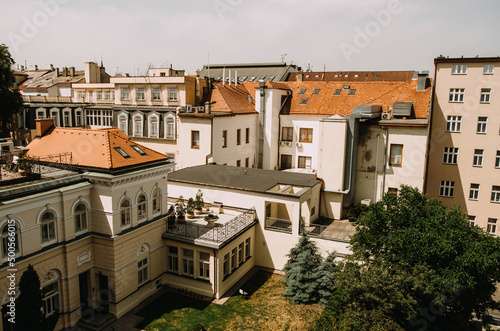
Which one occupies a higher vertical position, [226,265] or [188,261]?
[188,261]

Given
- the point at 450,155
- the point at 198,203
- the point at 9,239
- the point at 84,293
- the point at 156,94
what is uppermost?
the point at 156,94

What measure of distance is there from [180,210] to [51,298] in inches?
346

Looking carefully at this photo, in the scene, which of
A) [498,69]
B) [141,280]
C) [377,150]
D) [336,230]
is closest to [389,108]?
[377,150]

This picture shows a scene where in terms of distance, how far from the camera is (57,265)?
16828mm

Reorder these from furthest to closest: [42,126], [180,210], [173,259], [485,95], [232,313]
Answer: [485,95]
[180,210]
[173,259]
[42,126]
[232,313]

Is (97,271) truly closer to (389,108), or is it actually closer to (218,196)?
(218,196)

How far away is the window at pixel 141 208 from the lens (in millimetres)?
19766

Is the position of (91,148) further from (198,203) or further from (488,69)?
(488,69)

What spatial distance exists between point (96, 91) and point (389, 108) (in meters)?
29.6

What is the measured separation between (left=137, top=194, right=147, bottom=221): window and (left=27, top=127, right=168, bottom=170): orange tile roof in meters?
1.92

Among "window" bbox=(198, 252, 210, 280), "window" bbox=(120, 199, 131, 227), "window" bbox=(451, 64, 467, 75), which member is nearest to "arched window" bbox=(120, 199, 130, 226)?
"window" bbox=(120, 199, 131, 227)

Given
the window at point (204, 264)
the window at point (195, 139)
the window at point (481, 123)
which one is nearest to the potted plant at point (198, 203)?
the window at point (204, 264)

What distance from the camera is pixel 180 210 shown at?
78.3ft

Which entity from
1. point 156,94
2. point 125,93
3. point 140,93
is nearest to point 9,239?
point 156,94
